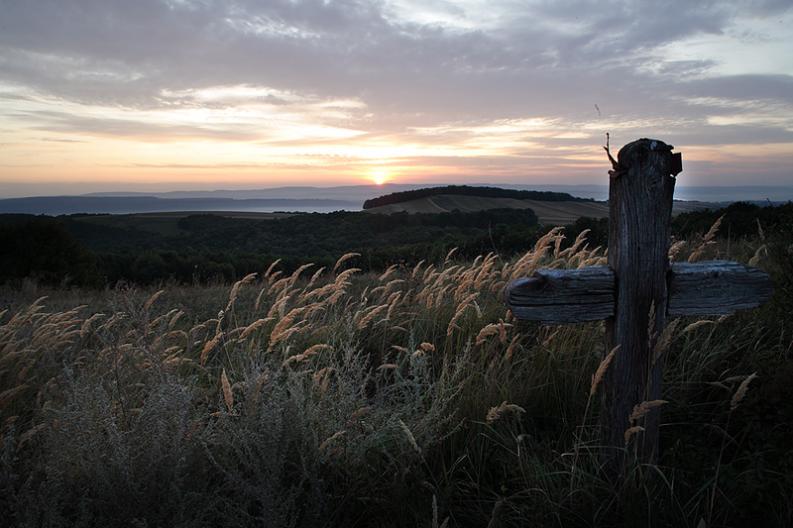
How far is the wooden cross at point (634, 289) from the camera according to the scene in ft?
8.51

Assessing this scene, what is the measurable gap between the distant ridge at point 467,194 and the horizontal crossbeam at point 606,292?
191 ft

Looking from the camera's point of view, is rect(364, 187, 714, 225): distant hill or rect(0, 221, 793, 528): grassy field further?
rect(364, 187, 714, 225): distant hill

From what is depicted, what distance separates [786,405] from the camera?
311 cm

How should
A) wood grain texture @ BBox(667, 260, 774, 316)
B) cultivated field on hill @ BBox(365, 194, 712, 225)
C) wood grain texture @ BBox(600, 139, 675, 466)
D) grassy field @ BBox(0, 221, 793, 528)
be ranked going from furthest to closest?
cultivated field on hill @ BBox(365, 194, 712, 225) < wood grain texture @ BBox(667, 260, 774, 316) < wood grain texture @ BBox(600, 139, 675, 466) < grassy field @ BBox(0, 221, 793, 528)

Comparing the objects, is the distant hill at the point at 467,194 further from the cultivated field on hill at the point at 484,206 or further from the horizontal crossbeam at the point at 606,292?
the horizontal crossbeam at the point at 606,292

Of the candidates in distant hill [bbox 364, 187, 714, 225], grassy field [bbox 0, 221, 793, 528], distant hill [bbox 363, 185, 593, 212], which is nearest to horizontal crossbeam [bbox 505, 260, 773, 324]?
grassy field [bbox 0, 221, 793, 528]

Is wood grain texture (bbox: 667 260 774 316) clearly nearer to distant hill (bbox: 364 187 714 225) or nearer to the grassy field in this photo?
the grassy field

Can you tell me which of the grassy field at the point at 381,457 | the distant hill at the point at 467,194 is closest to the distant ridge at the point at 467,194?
the distant hill at the point at 467,194

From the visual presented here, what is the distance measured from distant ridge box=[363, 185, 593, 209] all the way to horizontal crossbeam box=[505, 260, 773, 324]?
58.2 metres

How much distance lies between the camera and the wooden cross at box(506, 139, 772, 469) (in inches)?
102

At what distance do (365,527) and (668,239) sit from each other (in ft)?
6.94

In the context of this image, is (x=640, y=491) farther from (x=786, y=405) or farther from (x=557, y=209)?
(x=557, y=209)

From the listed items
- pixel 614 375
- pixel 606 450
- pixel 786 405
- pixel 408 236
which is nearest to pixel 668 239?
pixel 614 375

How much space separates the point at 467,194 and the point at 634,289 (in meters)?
59.6
